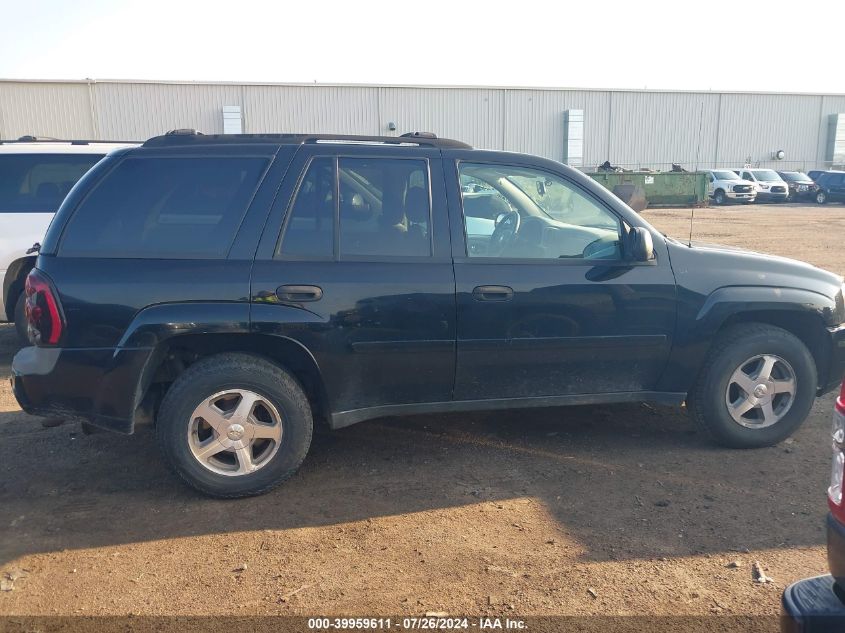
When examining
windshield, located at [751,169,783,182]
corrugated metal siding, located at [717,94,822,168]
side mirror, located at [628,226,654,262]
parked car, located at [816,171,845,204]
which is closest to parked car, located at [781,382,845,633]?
side mirror, located at [628,226,654,262]

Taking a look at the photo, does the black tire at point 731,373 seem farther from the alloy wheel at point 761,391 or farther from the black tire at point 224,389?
the black tire at point 224,389

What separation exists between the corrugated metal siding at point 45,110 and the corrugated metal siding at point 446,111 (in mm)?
14411

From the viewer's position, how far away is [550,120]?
40.7m

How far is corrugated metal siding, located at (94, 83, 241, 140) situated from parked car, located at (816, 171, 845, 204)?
91.2 feet

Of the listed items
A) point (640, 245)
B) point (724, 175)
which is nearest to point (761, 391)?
point (640, 245)

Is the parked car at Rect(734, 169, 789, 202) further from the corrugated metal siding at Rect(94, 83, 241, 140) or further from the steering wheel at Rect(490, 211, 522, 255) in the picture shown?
the steering wheel at Rect(490, 211, 522, 255)

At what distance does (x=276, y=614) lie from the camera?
3.04 metres

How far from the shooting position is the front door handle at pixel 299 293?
12.9 feet

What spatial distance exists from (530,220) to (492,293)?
59cm

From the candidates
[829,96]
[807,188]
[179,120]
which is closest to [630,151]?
[807,188]

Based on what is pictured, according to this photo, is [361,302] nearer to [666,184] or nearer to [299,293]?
[299,293]

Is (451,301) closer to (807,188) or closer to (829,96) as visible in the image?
(807,188)

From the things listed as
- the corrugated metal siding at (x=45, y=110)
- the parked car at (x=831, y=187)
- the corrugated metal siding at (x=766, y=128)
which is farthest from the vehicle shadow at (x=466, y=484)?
the corrugated metal siding at (x=766, y=128)

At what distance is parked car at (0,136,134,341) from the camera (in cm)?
670
